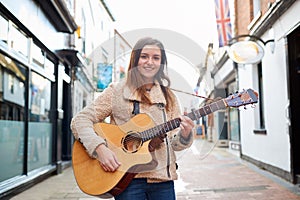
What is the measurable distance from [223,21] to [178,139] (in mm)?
10045

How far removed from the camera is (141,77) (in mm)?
1749

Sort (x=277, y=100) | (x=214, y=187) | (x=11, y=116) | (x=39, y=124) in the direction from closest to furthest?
(x=11, y=116), (x=214, y=187), (x=39, y=124), (x=277, y=100)

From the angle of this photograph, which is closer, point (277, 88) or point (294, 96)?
point (294, 96)

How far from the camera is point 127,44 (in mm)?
1690

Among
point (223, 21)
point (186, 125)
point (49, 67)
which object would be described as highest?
point (223, 21)

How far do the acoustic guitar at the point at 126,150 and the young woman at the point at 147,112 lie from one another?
1.1 inches

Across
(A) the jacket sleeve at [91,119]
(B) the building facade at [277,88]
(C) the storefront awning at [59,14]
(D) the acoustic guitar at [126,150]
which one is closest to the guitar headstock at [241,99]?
(D) the acoustic guitar at [126,150]

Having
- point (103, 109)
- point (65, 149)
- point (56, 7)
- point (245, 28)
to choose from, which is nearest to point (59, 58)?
point (56, 7)

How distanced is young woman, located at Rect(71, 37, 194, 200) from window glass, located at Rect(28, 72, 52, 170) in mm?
4835

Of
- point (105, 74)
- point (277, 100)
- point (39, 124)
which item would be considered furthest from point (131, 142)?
point (277, 100)

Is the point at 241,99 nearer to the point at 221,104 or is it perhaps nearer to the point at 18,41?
the point at 221,104

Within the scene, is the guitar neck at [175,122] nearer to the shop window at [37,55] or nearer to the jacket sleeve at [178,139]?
the jacket sleeve at [178,139]

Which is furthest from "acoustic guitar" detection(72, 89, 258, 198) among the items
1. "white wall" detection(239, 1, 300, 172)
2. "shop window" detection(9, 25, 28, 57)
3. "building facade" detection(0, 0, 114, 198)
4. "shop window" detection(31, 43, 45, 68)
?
"shop window" detection(31, 43, 45, 68)

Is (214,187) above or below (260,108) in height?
below
